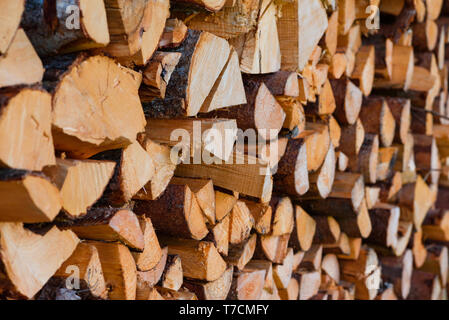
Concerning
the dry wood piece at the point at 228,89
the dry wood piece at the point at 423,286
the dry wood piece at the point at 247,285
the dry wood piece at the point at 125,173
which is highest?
the dry wood piece at the point at 228,89

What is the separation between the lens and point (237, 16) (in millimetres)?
1587

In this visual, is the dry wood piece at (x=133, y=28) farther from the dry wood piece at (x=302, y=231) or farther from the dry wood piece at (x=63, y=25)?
the dry wood piece at (x=302, y=231)

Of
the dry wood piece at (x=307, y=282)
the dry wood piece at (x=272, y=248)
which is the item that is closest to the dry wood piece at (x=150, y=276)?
the dry wood piece at (x=272, y=248)

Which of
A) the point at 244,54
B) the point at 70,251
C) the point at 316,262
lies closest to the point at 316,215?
the point at 316,262

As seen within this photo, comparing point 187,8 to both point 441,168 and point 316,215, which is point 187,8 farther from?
point 441,168

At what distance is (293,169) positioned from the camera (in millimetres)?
1943

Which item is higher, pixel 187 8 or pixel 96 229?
pixel 187 8

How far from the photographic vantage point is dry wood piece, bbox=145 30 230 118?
4.51ft

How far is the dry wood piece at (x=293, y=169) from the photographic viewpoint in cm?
195

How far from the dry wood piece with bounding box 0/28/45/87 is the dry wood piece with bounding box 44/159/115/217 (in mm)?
179

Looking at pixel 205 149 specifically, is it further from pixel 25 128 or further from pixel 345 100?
pixel 345 100

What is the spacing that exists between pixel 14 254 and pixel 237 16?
92 centimetres

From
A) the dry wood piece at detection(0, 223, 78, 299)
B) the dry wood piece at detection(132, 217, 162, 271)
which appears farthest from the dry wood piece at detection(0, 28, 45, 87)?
the dry wood piece at detection(132, 217, 162, 271)

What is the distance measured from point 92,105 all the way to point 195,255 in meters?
0.66
